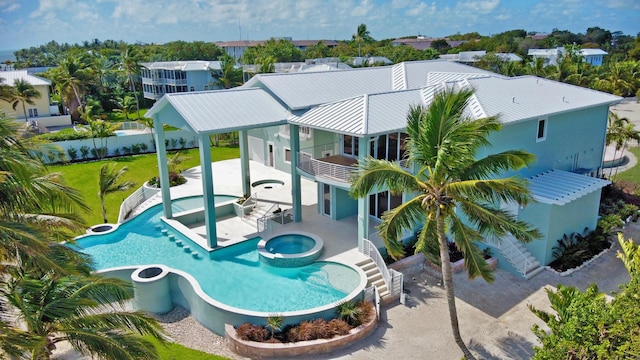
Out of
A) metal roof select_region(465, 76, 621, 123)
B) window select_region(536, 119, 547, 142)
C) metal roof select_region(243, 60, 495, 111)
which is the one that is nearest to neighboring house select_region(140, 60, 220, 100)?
metal roof select_region(243, 60, 495, 111)

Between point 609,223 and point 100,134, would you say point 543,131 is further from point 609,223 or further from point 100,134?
point 100,134

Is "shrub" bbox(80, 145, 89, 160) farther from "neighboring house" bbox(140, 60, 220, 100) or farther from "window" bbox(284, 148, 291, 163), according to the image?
"neighboring house" bbox(140, 60, 220, 100)

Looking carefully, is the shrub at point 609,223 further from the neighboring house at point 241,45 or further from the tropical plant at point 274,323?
the neighboring house at point 241,45

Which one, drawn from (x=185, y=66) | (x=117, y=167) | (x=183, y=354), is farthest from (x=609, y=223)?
(x=185, y=66)

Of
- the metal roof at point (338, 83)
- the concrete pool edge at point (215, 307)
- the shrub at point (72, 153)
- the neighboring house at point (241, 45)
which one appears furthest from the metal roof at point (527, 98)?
the neighboring house at point (241, 45)

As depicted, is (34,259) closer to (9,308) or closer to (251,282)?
(9,308)

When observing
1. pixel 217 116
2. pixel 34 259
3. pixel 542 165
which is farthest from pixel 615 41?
pixel 34 259
